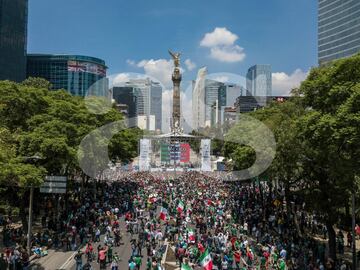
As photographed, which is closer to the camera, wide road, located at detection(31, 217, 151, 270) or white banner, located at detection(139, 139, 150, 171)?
wide road, located at detection(31, 217, 151, 270)

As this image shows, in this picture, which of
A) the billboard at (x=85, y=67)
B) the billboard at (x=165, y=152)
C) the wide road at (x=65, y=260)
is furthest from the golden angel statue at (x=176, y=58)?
the wide road at (x=65, y=260)

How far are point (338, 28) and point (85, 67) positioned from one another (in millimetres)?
102727

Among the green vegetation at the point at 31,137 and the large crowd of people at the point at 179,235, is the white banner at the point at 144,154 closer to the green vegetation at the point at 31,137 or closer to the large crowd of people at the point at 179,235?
the large crowd of people at the point at 179,235

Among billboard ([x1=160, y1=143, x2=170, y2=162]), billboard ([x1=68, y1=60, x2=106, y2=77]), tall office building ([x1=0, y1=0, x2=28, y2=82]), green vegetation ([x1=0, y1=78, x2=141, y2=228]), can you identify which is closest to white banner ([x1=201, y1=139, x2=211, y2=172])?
billboard ([x1=160, y1=143, x2=170, y2=162])

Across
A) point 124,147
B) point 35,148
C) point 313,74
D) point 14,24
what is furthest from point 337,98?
point 14,24

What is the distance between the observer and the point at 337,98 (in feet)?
66.8

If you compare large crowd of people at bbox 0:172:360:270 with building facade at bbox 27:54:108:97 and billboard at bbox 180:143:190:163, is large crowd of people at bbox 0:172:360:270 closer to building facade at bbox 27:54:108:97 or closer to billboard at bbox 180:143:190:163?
billboard at bbox 180:143:190:163

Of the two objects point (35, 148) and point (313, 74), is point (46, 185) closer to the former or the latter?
point (35, 148)

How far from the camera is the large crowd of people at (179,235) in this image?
22.1 meters

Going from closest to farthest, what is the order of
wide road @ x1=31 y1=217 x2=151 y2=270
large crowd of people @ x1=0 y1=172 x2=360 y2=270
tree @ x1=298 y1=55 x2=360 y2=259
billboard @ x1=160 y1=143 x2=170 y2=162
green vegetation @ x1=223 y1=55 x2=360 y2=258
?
tree @ x1=298 y1=55 x2=360 y2=259, green vegetation @ x1=223 y1=55 x2=360 y2=258, large crowd of people @ x1=0 y1=172 x2=360 y2=270, wide road @ x1=31 y1=217 x2=151 y2=270, billboard @ x1=160 y1=143 x2=170 y2=162

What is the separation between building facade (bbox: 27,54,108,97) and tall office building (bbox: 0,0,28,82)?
55419mm

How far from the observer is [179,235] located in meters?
26.8

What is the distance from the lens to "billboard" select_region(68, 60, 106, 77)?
574ft

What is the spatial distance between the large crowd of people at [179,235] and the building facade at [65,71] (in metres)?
137
